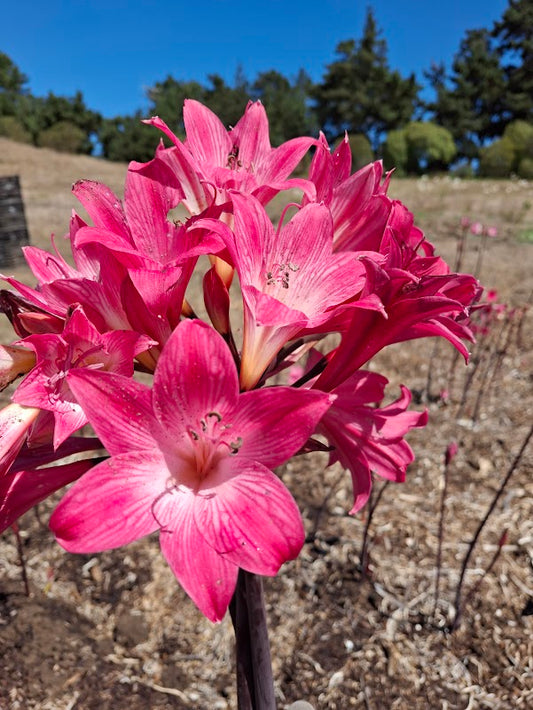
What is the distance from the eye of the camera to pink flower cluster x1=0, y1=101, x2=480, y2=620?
656mm

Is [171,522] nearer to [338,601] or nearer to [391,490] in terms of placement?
[338,601]

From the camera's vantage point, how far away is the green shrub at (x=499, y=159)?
57.5ft

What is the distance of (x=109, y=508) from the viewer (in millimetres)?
647

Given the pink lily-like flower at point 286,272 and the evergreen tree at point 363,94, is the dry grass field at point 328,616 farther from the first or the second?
the evergreen tree at point 363,94

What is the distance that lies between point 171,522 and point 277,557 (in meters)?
0.13

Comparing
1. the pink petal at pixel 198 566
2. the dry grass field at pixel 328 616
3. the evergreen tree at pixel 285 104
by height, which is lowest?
the dry grass field at pixel 328 616

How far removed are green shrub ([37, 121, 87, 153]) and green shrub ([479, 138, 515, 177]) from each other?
53.1 ft

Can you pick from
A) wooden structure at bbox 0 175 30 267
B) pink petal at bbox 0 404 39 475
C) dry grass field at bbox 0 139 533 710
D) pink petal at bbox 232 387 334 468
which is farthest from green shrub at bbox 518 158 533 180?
pink petal at bbox 0 404 39 475

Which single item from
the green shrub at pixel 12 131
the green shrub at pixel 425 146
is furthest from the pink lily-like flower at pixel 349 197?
the green shrub at pixel 12 131

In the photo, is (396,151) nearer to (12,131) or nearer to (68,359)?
(12,131)

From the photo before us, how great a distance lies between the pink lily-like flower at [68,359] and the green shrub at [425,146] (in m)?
21.6

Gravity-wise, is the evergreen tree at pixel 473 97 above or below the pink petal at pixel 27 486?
above

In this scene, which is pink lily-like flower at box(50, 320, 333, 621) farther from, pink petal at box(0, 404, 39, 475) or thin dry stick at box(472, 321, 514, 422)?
thin dry stick at box(472, 321, 514, 422)

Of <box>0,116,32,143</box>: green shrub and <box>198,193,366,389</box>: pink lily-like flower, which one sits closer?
<box>198,193,366,389</box>: pink lily-like flower
